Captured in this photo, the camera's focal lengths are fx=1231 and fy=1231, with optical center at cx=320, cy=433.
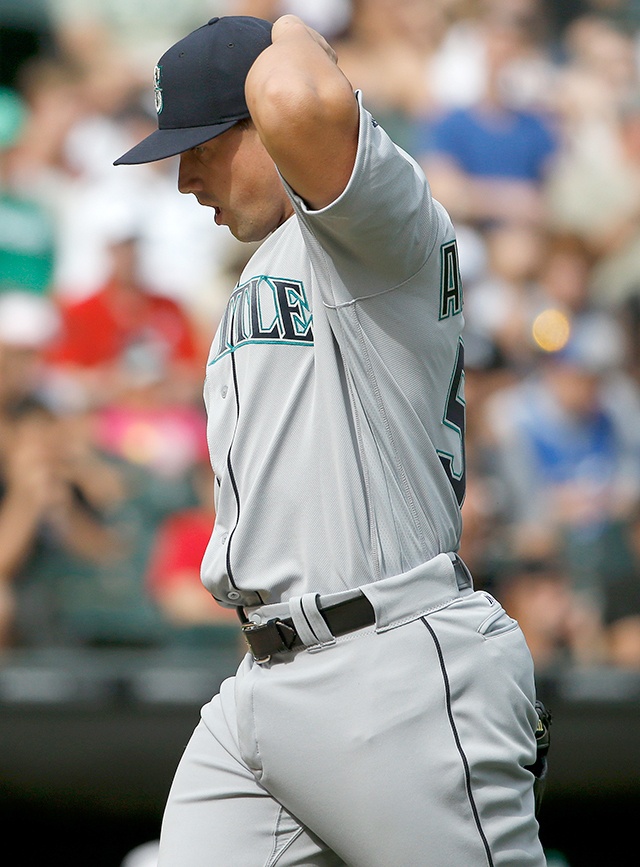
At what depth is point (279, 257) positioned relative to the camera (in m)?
2.07

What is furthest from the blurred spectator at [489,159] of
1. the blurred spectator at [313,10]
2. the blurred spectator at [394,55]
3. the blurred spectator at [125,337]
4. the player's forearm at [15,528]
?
the player's forearm at [15,528]

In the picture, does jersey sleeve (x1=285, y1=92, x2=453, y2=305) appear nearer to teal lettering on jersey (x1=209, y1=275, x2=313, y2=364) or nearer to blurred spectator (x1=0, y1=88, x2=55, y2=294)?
teal lettering on jersey (x1=209, y1=275, x2=313, y2=364)

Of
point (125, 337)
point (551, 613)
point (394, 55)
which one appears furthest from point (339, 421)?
point (394, 55)

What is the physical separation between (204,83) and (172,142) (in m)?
0.11

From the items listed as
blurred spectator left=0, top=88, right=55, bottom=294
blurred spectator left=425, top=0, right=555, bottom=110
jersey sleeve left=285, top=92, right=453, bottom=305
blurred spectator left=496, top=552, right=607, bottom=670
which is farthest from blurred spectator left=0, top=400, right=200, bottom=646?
jersey sleeve left=285, top=92, right=453, bottom=305

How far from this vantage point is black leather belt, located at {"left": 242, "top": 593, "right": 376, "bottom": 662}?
191cm

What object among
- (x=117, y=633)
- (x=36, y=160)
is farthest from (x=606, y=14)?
(x=117, y=633)

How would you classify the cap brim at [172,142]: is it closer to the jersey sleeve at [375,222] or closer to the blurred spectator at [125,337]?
the jersey sleeve at [375,222]

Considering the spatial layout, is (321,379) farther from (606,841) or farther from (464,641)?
(606,841)

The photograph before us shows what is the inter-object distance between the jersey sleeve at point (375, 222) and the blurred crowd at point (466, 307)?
2847 millimetres

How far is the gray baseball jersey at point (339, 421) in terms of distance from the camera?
1.90m

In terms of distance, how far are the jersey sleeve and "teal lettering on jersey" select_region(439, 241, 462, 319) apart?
0.15ft

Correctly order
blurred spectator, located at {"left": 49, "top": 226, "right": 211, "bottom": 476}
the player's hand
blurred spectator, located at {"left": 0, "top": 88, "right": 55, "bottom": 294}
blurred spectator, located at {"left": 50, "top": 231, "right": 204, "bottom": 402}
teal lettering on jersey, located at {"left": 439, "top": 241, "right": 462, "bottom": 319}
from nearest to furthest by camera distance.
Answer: the player's hand
teal lettering on jersey, located at {"left": 439, "top": 241, "right": 462, "bottom": 319}
blurred spectator, located at {"left": 49, "top": 226, "right": 211, "bottom": 476}
blurred spectator, located at {"left": 50, "top": 231, "right": 204, "bottom": 402}
blurred spectator, located at {"left": 0, "top": 88, "right": 55, "bottom": 294}

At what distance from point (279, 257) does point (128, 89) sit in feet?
13.7
